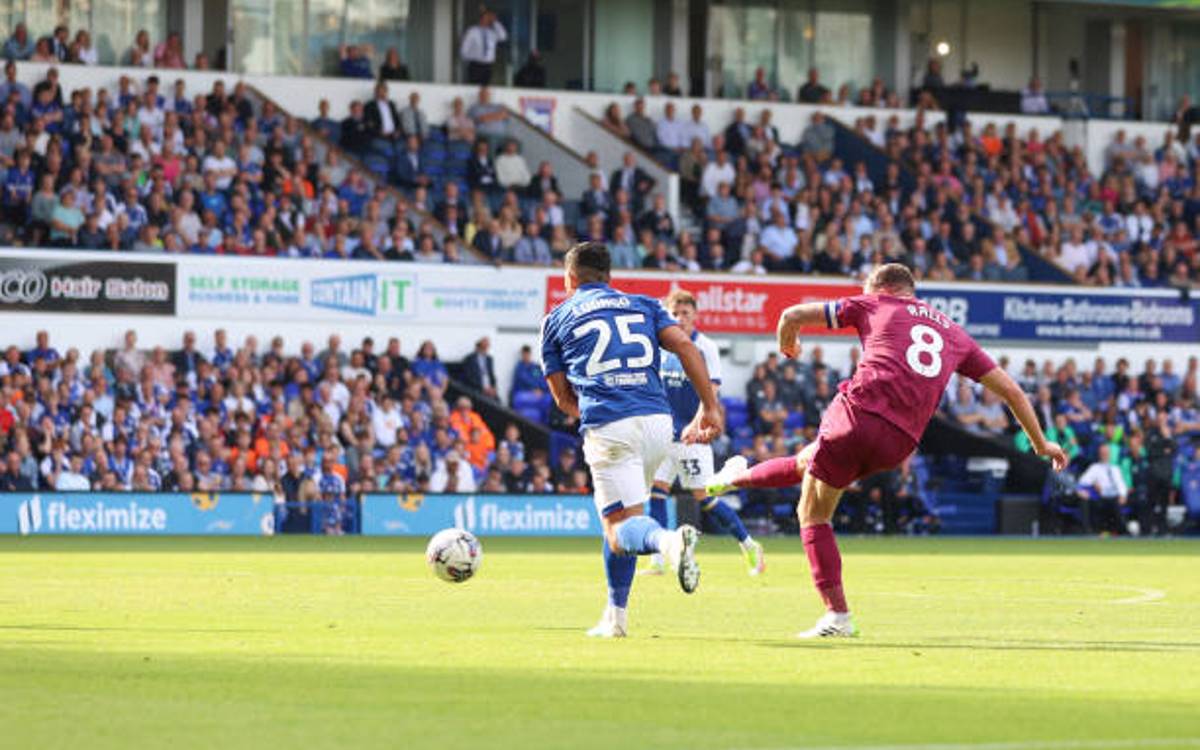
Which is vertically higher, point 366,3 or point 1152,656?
point 366,3

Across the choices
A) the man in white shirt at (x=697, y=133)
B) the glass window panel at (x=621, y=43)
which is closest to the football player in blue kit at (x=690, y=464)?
the man in white shirt at (x=697, y=133)

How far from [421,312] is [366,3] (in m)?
9.74

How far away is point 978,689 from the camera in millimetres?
9984

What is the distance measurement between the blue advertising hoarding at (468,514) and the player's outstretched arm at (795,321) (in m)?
19.8

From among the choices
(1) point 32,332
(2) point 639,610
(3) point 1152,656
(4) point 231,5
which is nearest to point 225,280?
(1) point 32,332

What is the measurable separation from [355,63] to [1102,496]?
15.2 meters

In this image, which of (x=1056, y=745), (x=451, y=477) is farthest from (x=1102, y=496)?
(x=1056, y=745)

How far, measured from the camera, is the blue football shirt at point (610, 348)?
12.8 meters

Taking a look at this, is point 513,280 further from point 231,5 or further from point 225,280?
point 231,5

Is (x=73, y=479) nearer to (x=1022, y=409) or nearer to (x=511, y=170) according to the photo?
(x=511, y=170)

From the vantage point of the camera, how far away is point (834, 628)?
12.9m

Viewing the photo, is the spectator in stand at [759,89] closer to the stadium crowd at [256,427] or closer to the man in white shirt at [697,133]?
the man in white shirt at [697,133]

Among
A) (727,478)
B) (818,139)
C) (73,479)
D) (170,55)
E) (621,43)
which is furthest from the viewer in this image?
(621,43)

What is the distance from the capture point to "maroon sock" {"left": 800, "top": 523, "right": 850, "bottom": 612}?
1292 cm
